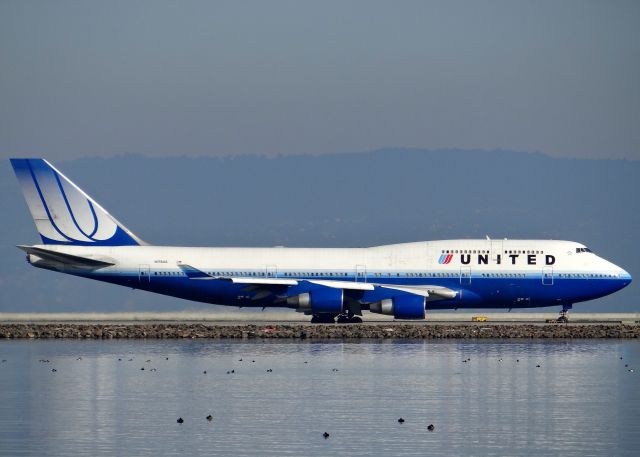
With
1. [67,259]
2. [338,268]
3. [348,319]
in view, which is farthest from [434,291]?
[67,259]

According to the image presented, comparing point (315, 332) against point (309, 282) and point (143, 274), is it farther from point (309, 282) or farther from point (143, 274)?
point (143, 274)

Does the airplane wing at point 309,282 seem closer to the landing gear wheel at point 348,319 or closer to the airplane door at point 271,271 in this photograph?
the airplane door at point 271,271

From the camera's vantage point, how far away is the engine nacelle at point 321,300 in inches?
2392

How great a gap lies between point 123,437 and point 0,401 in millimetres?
6460

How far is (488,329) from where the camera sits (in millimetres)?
57281

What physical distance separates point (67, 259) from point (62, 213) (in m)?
3.11

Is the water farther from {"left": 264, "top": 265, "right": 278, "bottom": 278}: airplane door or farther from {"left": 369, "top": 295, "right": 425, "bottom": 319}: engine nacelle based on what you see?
{"left": 264, "top": 265, "right": 278, "bottom": 278}: airplane door

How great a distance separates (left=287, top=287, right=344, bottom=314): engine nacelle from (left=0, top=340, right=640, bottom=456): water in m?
12.5

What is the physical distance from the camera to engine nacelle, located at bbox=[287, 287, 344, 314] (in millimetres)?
60750

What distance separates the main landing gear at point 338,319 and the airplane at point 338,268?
5 centimetres


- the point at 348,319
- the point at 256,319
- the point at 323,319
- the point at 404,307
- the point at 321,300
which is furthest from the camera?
the point at 256,319

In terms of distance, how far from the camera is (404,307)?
60438 mm

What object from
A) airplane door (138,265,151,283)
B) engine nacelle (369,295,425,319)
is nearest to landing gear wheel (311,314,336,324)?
engine nacelle (369,295,425,319)

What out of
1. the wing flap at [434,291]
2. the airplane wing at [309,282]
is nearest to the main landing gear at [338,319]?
the airplane wing at [309,282]
